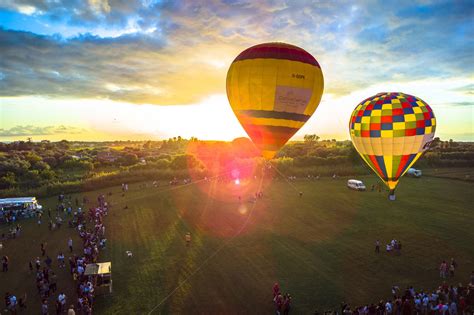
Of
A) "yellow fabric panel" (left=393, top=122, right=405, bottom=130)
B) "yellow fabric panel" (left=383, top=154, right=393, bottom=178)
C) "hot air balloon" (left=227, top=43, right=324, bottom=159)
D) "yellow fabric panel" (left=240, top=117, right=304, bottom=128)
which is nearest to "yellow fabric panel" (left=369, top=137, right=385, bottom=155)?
"yellow fabric panel" (left=383, top=154, right=393, bottom=178)

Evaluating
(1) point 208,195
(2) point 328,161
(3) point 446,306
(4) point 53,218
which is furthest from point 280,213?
(2) point 328,161

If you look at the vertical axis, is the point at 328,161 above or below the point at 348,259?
above

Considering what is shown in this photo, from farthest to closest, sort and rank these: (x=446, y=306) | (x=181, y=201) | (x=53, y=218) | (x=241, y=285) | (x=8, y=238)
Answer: (x=181, y=201)
(x=53, y=218)
(x=8, y=238)
(x=241, y=285)
(x=446, y=306)

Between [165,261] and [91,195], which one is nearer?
[165,261]

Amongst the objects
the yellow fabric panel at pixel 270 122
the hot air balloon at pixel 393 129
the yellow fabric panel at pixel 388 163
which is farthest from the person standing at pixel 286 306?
the yellow fabric panel at pixel 388 163

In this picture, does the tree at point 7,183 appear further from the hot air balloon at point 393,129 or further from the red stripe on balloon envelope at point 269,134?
the hot air balloon at point 393,129

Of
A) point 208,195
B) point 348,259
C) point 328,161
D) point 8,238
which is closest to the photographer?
point 348,259

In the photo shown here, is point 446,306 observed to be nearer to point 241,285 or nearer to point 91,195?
point 241,285
